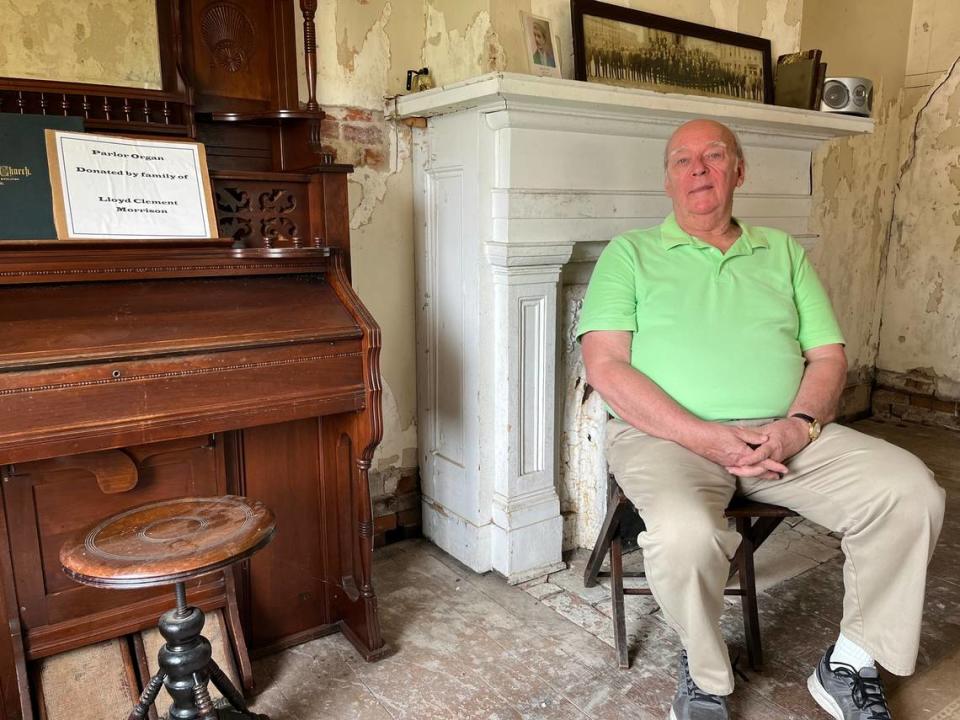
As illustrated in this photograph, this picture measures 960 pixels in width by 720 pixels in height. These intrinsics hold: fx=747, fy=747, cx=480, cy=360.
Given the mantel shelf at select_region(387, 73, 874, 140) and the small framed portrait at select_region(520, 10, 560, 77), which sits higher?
the small framed portrait at select_region(520, 10, 560, 77)

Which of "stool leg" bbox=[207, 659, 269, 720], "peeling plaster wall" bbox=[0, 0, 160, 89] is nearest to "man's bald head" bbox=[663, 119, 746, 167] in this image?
"peeling plaster wall" bbox=[0, 0, 160, 89]

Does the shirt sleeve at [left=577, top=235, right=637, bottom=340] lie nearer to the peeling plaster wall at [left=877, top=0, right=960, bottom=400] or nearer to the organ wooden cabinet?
the organ wooden cabinet

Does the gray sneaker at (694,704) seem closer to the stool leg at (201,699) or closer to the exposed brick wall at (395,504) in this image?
the stool leg at (201,699)

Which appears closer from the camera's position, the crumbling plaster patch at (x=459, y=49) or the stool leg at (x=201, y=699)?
the stool leg at (x=201, y=699)

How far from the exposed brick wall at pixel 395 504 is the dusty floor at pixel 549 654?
0.44ft

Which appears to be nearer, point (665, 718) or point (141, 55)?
point (665, 718)

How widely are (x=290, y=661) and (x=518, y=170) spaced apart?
1571 mm

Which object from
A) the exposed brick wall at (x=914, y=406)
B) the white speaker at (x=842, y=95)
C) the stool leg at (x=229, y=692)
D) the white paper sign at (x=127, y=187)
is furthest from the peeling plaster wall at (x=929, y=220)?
the stool leg at (x=229, y=692)

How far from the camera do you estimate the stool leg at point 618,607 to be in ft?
6.66

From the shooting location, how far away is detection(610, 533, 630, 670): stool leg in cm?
203

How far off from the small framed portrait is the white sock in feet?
5.96

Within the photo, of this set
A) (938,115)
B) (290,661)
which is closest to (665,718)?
(290,661)

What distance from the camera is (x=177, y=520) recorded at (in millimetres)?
1593

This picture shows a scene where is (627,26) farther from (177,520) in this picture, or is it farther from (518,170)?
(177,520)
